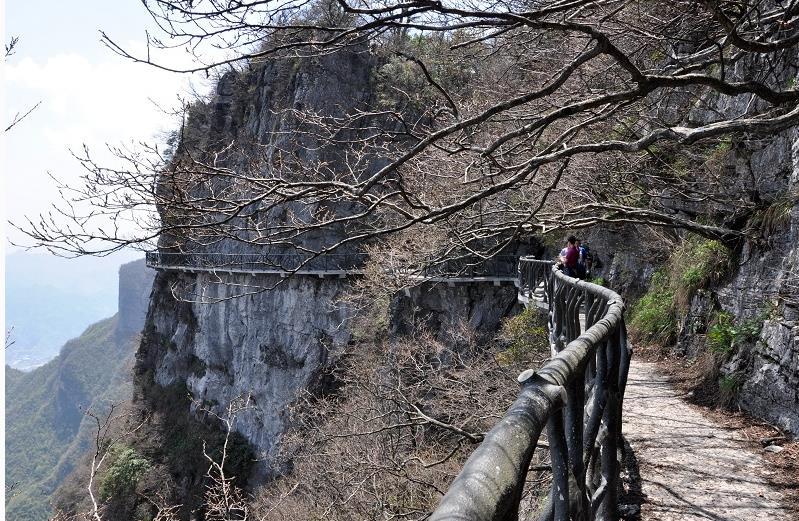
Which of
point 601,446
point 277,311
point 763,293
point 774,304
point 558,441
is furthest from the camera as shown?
point 277,311

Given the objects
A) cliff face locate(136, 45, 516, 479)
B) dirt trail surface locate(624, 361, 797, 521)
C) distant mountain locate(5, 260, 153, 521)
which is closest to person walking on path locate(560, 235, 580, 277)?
dirt trail surface locate(624, 361, 797, 521)

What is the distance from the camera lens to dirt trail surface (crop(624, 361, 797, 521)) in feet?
12.9

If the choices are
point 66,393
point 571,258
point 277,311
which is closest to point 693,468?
point 571,258

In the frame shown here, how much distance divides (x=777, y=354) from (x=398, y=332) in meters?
20.5

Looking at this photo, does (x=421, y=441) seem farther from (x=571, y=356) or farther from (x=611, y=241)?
(x=571, y=356)

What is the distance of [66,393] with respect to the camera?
12181 cm

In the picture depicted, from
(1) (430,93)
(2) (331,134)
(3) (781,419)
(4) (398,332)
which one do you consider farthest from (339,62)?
(3) (781,419)

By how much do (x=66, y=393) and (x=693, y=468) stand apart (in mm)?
140975

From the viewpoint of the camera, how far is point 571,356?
1.90 metres

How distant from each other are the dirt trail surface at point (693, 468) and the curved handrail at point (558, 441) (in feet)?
3.83

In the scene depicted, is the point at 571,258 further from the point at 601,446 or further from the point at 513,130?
the point at 601,446

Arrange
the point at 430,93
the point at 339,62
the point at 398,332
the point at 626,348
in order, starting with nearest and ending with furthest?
1. the point at 626,348
2. the point at 398,332
3. the point at 430,93
4. the point at 339,62

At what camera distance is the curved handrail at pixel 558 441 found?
3.15ft

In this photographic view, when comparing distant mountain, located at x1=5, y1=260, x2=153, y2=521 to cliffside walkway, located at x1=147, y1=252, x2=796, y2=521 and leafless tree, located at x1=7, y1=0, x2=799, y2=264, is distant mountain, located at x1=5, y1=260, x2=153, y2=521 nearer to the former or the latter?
leafless tree, located at x1=7, y1=0, x2=799, y2=264
